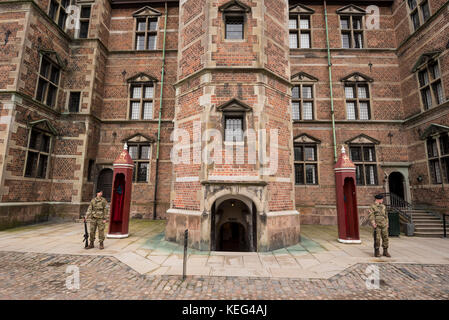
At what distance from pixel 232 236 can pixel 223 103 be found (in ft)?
19.9

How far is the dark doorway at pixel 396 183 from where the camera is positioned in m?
11.4

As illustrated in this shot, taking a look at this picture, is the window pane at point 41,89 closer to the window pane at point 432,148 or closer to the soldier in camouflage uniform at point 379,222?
the soldier in camouflage uniform at point 379,222

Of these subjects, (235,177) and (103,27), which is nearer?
(235,177)

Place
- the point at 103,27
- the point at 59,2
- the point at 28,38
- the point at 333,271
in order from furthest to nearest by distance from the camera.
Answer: the point at 103,27 < the point at 59,2 < the point at 28,38 < the point at 333,271

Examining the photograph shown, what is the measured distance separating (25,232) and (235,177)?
829 cm

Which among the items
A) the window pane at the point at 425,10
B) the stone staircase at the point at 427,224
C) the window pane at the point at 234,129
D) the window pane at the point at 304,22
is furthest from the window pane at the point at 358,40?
the window pane at the point at 234,129

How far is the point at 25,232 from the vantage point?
7.88 metres

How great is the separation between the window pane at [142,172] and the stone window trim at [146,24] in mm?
7254

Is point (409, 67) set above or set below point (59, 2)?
below

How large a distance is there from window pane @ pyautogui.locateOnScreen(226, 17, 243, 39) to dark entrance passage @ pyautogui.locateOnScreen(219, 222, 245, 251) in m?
7.41

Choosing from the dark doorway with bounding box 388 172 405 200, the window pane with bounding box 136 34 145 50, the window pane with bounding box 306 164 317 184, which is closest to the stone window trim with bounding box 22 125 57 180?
the window pane with bounding box 136 34 145 50

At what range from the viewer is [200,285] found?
3.95 metres

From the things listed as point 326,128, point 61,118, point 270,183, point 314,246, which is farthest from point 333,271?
point 61,118

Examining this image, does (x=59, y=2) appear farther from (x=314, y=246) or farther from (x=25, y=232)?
(x=314, y=246)
